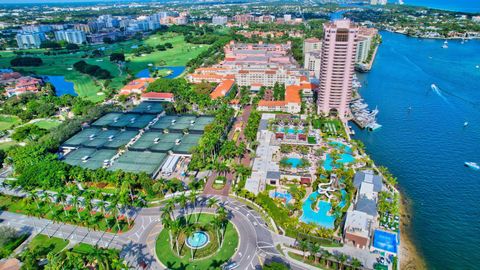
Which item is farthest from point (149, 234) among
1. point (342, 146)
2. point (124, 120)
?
point (124, 120)

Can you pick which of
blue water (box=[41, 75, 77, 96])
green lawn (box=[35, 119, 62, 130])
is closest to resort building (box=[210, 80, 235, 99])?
green lawn (box=[35, 119, 62, 130])

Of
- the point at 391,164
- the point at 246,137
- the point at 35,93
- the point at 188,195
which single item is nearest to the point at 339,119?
the point at 391,164

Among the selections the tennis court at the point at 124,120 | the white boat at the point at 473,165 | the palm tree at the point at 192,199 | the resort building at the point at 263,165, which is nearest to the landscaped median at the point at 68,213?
the palm tree at the point at 192,199

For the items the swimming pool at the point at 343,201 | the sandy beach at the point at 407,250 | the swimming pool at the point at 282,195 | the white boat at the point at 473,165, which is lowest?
the sandy beach at the point at 407,250

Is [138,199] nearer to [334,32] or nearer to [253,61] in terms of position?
[334,32]

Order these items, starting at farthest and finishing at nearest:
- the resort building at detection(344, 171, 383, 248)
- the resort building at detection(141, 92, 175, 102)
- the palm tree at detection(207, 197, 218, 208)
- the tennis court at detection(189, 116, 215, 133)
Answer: the resort building at detection(141, 92, 175, 102) → the tennis court at detection(189, 116, 215, 133) → the palm tree at detection(207, 197, 218, 208) → the resort building at detection(344, 171, 383, 248)

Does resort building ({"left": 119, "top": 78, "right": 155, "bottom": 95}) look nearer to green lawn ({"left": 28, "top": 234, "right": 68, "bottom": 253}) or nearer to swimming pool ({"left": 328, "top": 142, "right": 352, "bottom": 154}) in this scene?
green lawn ({"left": 28, "top": 234, "right": 68, "bottom": 253})

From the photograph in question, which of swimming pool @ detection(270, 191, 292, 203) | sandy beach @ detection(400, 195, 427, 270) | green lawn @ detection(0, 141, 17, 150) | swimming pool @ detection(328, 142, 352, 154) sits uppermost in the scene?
swimming pool @ detection(328, 142, 352, 154)

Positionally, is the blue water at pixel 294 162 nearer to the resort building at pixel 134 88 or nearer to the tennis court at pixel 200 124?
the tennis court at pixel 200 124
